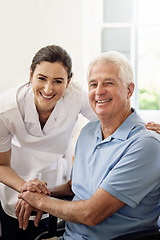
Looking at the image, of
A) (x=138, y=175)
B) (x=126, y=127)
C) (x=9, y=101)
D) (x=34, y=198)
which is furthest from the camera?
(x=9, y=101)

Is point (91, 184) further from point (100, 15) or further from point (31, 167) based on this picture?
point (100, 15)

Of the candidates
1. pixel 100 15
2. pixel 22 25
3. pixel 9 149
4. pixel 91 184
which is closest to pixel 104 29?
pixel 100 15

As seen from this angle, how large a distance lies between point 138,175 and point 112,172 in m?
0.11

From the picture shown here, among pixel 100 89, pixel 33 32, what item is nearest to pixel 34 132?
pixel 100 89

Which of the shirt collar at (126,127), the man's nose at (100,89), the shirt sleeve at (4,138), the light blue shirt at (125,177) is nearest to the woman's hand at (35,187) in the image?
the light blue shirt at (125,177)

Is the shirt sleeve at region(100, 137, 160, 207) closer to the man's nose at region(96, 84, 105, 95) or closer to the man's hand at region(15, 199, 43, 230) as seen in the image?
the man's nose at region(96, 84, 105, 95)

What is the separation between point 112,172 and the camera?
1.16m

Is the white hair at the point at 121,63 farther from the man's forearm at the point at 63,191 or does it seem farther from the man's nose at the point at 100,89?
the man's forearm at the point at 63,191

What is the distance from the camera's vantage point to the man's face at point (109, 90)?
4.18 ft

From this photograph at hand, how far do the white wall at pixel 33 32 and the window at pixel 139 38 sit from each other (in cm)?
45

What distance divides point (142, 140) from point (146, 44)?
243cm

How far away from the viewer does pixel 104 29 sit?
3.25 m

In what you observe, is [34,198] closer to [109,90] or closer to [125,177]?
[125,177]

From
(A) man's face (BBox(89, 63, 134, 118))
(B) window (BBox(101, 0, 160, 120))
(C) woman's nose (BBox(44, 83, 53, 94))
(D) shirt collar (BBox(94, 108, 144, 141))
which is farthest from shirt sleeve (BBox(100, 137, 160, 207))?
(B) window (BBox(101, 0, 160, 120))
